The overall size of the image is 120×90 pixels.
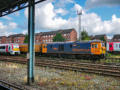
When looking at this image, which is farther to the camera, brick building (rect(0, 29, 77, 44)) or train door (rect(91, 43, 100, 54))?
brick building (rect(0, 29, 77, 44))

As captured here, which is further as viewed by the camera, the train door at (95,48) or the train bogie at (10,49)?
the train bogie at (10,49)

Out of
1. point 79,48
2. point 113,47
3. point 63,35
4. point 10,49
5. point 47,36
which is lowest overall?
point 10,49

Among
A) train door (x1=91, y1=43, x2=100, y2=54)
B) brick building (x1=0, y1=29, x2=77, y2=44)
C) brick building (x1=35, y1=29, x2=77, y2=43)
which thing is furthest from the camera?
brick building (x1=0, y1=29, x2=77, y2=44)

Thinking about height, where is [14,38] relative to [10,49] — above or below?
above

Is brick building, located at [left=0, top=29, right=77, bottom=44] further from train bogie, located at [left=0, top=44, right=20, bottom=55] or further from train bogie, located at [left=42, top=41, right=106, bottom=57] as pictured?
train bogie, located at [left=42, top=41, right=106, bottom=57]

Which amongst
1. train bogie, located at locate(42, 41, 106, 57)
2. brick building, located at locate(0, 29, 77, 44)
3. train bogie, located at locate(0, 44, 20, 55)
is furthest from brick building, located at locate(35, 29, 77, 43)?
train bogie, located at locate(42, 41, 106, 57)

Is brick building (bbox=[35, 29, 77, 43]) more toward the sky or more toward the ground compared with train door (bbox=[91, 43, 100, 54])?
more toward the sky

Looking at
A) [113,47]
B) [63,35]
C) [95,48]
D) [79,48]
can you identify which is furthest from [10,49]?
[63,35]

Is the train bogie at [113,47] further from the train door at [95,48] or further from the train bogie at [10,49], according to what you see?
the train bogie at [10,49]

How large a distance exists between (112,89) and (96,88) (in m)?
0.77

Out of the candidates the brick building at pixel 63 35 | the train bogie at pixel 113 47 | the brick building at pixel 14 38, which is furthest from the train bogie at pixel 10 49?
the brick building at pixel 14 38

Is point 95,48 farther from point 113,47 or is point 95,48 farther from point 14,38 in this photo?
point 14,38

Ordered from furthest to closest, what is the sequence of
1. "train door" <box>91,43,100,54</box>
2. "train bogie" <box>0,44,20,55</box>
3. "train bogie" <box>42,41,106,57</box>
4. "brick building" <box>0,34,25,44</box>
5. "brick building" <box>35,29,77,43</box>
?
"brick building" <box>0,34,25,44</box>
"brick building" <box>35,29,77,43</box>
"train bogie" <box>0,44,20,55</box>
"train bogie" <box>42,41,106,57</box>
"train door" <box>91,43,100,54</box>

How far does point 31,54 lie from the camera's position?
7090mm
